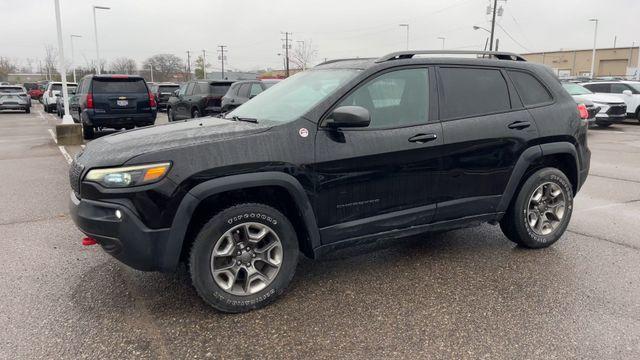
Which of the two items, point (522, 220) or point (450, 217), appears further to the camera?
point (522, 220)

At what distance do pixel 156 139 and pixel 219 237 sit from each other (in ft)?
2.68

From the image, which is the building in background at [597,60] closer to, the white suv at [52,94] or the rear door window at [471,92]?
the white suv at [52,94]

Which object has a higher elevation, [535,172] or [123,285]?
[535,172]

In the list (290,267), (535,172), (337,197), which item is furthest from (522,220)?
(290,267)

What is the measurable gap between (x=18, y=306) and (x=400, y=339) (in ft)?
8.80

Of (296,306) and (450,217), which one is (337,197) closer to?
(296,306)

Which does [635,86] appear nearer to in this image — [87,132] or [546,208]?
[546,208]

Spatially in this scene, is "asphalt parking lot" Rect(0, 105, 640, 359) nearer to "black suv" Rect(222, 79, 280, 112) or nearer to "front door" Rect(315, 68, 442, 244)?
"front door" Rect(315, 68, 442, 244)

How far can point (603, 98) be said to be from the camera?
17547mm

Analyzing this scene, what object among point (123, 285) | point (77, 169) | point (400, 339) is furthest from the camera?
point (123, 285)

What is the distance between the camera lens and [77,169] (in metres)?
3.27

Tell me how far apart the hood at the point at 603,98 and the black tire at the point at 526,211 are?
1509 cm

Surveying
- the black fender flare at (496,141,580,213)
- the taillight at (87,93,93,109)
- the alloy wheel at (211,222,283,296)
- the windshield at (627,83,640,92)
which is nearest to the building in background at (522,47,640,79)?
the windshield at (627,83,640,92)

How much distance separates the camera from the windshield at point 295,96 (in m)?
3.62
